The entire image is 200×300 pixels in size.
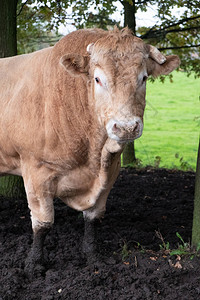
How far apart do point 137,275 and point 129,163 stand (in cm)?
585

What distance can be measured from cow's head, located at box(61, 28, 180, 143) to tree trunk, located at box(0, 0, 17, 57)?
9.58 feet

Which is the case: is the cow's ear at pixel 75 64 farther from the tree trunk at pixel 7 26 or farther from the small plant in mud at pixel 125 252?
the tree trunk at pixel 7 26

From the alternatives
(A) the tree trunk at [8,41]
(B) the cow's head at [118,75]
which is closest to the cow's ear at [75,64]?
(B) the cow's head at [118,75]

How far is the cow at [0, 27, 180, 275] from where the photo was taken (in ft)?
12.3

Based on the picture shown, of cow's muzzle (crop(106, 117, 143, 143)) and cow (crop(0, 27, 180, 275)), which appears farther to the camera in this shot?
cow (crop(0, 27, 180, 275))

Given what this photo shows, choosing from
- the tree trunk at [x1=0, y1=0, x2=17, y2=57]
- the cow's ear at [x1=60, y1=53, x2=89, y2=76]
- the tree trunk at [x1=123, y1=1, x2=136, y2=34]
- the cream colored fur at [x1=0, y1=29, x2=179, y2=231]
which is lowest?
the cream colored fur at [x1=0, y1=29, x2=179, y2=231]

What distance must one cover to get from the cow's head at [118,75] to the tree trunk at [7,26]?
2920 millimetres

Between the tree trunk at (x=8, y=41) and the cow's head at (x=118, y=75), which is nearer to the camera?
the cow's head at (x=118, y=75)

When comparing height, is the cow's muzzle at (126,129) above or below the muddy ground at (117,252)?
above

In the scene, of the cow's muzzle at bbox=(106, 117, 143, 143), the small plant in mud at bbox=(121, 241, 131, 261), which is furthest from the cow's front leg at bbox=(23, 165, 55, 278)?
the cow's muzzle at bbox=(106, 117, 143, 143)

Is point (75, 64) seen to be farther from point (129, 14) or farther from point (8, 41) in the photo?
point (129, 14)

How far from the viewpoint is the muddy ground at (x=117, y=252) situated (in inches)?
158

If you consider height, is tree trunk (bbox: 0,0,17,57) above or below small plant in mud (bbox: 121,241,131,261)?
above

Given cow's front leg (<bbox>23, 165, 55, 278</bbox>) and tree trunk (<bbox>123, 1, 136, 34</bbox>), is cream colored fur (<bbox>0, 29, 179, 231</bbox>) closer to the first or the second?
cow's front leg (<bbox>23, 165, 55, 278</bbox>)
